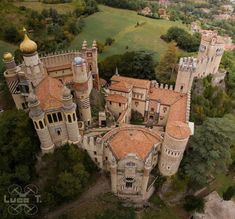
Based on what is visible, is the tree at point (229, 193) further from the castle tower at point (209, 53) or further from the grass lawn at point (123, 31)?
the grass lawn at point (123, 31)

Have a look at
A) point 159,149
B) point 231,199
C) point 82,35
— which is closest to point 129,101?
point 159,149

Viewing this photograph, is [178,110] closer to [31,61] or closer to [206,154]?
[206,154]

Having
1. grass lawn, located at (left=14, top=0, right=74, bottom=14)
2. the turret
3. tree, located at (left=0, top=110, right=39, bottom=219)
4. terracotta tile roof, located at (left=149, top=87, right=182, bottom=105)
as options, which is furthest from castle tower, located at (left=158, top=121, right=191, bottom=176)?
grass lawn, located at (left=14, top=0, right=74, bottom=14)

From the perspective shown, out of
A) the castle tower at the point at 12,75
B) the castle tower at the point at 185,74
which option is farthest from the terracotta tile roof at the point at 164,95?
the castle tower at the point at 12,75

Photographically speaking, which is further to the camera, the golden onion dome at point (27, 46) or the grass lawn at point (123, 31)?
the grass lawn at point (123, 31)

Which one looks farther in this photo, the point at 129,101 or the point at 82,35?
the point at 82,35

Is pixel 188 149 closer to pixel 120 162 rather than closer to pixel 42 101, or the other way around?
pixel 120 162
